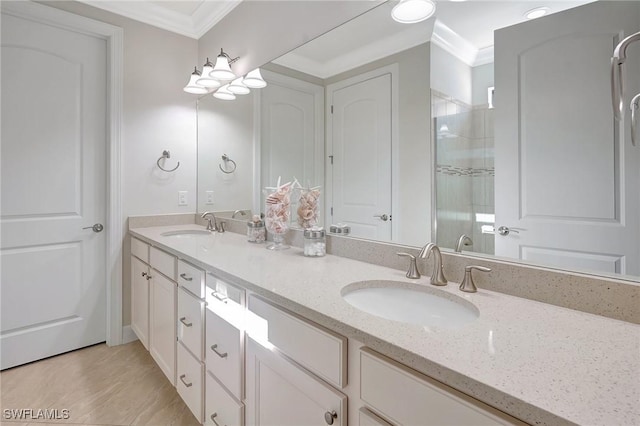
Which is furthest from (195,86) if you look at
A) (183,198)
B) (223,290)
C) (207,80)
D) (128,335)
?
(128,335)

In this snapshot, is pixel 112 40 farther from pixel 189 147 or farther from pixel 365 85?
pixel 365 85

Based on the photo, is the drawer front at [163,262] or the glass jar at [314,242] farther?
the drawer front at [163,262]

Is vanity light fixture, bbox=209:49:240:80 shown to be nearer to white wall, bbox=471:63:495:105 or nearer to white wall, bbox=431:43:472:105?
white wall, bbox=431:43:472:105

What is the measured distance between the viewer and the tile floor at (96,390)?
1672 millimetres

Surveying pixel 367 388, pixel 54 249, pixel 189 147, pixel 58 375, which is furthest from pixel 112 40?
pixel 367 388

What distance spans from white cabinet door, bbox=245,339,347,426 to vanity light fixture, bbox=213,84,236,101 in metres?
1.93

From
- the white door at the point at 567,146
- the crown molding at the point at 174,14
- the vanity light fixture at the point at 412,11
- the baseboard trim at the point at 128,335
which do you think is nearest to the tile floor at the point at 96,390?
the baseboard trim at the point at 128,335

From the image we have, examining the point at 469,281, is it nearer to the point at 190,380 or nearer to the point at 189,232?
the point at 190,380

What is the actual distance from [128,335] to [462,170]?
2618 mm

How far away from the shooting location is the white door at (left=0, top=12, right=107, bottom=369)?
6.81 feet

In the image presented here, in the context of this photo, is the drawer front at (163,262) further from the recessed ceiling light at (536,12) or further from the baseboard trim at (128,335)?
the recessed ceiling light at (536,12)

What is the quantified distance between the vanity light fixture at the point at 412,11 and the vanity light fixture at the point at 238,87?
1193 mm

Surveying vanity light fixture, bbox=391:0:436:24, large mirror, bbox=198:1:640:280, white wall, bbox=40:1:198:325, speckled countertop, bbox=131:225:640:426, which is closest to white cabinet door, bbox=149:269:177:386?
white wall, bbox=40:1:198:325

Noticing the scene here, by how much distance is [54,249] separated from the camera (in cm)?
223
